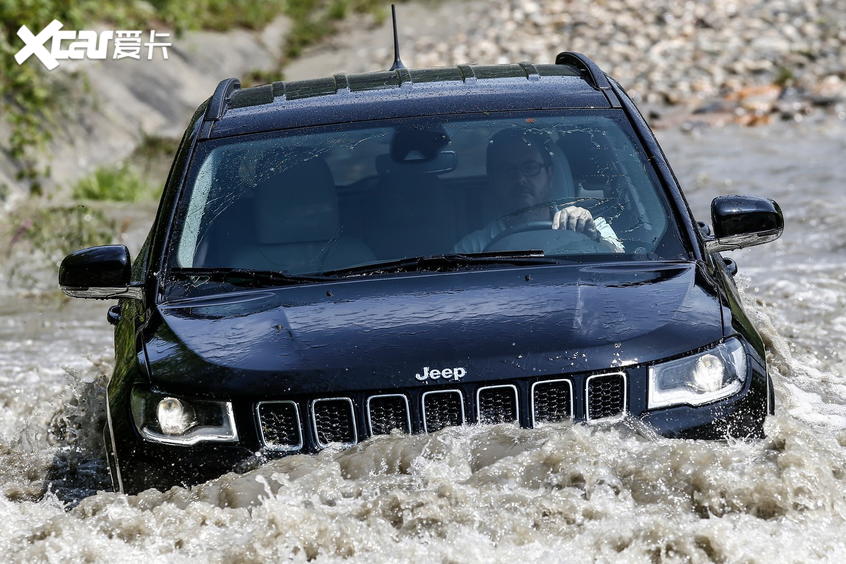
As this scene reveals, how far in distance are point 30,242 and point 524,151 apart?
759 centimetres

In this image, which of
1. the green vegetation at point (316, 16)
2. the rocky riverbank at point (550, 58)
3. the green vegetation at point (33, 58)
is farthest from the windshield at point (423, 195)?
the green vegetation at point (316, 16)

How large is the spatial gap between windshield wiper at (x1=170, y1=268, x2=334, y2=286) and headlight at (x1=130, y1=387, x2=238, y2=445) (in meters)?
0.73

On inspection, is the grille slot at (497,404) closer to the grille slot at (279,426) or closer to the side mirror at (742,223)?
the grille slot at (279,426)

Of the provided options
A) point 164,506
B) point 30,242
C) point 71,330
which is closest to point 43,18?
point 30,242

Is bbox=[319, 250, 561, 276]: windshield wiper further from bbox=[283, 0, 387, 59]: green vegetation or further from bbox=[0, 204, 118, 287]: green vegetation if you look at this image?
bbox=[283, 0, 387, 59]: green vegetation

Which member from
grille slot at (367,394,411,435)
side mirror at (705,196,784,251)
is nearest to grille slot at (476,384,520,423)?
grille slot at (367,394,411,435)

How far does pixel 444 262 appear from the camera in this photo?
16.2ft

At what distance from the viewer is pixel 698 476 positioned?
414 cm

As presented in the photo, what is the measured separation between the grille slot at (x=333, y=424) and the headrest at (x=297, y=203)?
3.75ft

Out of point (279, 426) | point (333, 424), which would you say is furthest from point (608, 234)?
point (279, 426)

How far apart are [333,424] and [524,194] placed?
5.14 feet

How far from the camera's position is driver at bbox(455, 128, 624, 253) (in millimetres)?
5238

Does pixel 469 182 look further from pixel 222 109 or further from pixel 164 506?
pixel 164 506

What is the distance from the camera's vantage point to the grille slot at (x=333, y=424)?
4.27 m
